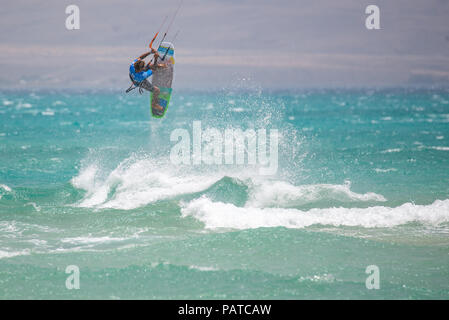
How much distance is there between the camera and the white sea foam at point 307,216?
1458cm

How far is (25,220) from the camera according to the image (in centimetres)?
1509

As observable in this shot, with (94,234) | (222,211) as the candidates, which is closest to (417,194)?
(222,211)

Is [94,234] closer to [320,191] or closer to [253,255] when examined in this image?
[253,255]

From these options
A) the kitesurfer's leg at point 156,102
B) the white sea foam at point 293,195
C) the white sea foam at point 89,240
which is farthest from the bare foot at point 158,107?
the white sea foam at point 89,240

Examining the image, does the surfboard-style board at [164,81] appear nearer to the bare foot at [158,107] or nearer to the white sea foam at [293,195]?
the bare foot at [158,107]

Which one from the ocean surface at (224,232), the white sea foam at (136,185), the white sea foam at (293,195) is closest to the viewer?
the ocean surface at (224,232)

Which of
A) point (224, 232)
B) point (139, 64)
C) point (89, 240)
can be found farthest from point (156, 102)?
point (89, 240)

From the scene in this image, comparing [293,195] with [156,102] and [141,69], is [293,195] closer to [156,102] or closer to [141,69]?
[156,102]

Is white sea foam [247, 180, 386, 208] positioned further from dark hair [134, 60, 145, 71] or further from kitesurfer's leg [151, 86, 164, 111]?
dark hair [134, 60, 145, 71]

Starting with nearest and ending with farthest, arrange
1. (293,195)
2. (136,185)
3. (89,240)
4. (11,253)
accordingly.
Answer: (11,253) → (89,240) → (293,195) → (136,185)

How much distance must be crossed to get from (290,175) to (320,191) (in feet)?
13.6

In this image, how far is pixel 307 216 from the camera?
15102 millimetres

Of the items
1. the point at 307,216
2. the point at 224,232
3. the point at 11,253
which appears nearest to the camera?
the point at 11,253

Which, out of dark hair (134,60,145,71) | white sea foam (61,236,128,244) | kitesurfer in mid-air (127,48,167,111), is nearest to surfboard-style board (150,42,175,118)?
kitesurfer in mid-air (127,48,167,111)
